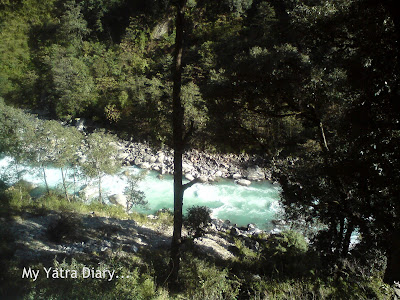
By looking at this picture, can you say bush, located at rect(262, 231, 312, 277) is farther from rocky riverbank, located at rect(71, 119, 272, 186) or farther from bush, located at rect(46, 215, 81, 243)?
rocky riverbank, located at rect(71, 119, 272, 186)

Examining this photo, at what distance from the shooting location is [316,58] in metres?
4.38

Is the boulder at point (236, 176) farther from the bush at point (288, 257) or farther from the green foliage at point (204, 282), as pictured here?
the green foliage at point (204, 282)

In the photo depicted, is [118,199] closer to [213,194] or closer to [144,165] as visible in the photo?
[144,165]

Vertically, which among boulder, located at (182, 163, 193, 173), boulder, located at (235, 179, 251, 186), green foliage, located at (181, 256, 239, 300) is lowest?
green foliage, located at (181, 256, 239, 300)

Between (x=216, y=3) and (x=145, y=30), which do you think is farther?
(x=145, y=30)

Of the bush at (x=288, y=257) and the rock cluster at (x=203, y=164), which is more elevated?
the rock cluster at (x=203, y=164)

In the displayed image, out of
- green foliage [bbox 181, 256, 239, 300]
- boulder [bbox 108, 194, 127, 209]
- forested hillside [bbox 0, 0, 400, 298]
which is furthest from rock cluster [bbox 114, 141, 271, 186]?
green foliage [bbox 181, 256, 239, 300]

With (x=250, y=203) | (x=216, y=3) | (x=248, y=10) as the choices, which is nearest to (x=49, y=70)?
(x=216, y=3)

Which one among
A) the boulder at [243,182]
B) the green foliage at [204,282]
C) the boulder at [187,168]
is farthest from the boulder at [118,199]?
the green foliage at [204,282]

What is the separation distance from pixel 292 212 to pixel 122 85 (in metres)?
16.0

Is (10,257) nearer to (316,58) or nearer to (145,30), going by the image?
(316,58)

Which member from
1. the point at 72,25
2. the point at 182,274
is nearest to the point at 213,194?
the point at 182,274

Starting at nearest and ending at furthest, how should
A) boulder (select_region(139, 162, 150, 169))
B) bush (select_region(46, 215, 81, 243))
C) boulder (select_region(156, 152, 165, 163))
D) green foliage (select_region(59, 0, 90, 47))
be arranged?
bush (select_region(46, 215, 81, 243)), boulder (select_region(139, 162, 150, 169)), boulder (select_region(156, 152, 165, 163)), green foliage (select_region(59, 0, 90, 47))

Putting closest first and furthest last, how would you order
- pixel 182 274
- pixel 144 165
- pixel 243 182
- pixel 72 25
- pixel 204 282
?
pixel 204 282 < pixel 182 274 < pixel 243 182 < pixel 144 165 < pixel 72 25
